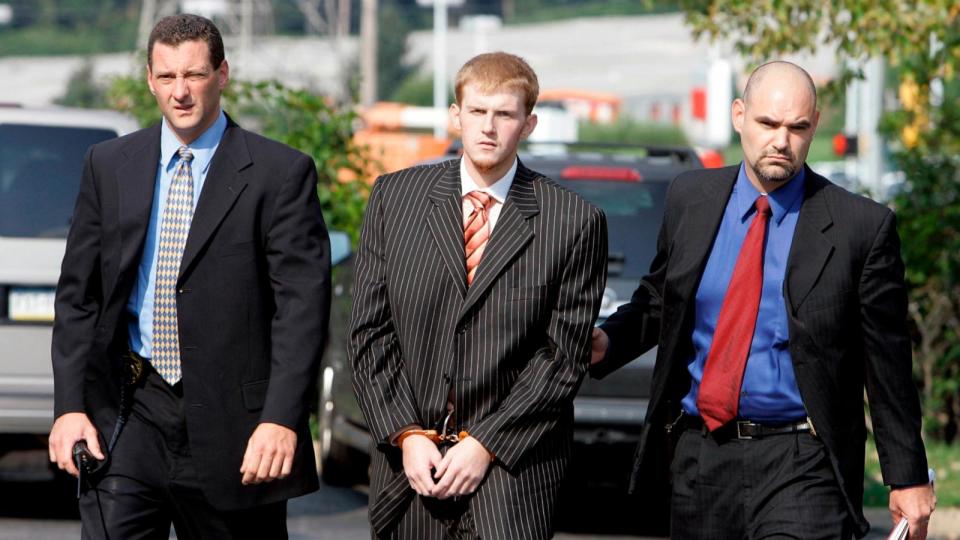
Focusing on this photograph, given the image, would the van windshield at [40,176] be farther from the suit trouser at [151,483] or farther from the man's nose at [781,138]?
the man's nose at [781,138]

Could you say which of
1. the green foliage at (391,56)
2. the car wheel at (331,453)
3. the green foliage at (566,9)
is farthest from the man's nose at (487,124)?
the green foliage at (566,9)

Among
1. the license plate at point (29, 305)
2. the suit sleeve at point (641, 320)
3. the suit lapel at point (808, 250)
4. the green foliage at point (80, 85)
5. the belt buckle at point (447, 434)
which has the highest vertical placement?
the suit lapel at point (808, 250)

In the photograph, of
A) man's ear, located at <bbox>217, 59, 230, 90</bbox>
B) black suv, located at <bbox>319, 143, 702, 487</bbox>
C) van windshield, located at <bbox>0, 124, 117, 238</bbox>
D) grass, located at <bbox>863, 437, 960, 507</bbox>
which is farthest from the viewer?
grass, located at <bbox>863, 437, 960, 507</bbox>

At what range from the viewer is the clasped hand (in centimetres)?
438

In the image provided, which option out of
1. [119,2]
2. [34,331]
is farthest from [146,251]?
[119,2]

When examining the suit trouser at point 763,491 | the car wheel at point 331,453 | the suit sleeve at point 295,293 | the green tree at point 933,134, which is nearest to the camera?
the suit trouser at point 763,491

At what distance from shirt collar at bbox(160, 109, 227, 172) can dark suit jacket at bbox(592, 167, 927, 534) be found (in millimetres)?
1286

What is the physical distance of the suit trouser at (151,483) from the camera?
4762 mm

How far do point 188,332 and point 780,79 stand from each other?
1.68 meters

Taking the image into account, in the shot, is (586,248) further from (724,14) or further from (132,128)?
(724,14)

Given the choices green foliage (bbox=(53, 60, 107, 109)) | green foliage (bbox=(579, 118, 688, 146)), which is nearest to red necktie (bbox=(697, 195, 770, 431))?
green foliage (bbox=(53, 60, 107, 109))

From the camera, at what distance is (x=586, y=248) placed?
4.57 m

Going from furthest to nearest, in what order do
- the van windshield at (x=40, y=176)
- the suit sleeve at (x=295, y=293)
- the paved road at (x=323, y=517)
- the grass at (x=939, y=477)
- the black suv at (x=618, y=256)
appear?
the grass at (x=939, y=477) < the paved road at (x=323, y=517) < the van windshield at (x=40, y=176) < the black suv at (x=618, y=256) < the suit sleeve at (x=295, y=293)

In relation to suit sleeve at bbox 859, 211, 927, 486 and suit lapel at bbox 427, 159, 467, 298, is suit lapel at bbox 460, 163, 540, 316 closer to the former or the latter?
suit lapel at bbox 427, 159, 467, 298
